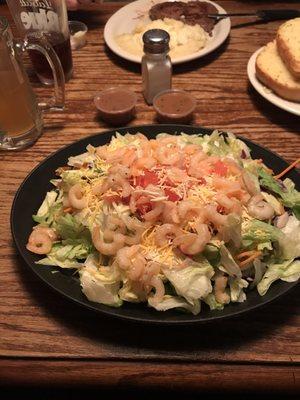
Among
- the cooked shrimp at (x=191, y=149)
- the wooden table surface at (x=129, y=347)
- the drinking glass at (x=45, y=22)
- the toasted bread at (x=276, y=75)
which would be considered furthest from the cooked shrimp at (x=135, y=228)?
the drinking glass at (x=45, y=22)

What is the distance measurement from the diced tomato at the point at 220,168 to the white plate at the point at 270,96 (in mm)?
549

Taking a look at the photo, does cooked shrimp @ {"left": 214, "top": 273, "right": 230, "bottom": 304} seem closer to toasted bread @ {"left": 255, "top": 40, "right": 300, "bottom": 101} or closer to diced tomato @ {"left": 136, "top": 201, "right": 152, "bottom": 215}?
diced tomato @ {"left": 136, "top": 201, "right": 152, "bottom": 215}

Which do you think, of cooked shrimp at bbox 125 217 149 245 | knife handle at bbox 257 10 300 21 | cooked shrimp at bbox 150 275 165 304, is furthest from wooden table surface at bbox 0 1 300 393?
knife handle at bbox 257 10 300 21

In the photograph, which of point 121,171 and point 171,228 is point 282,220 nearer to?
point 171,228

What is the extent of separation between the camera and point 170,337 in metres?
1.12

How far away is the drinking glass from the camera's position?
184 cm

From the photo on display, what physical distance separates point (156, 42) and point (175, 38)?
41 cm

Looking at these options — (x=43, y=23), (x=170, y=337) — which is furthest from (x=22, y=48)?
(x=170, y=337)

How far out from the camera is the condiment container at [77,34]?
7.09 feet

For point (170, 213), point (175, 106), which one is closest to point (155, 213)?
point (170, 213)

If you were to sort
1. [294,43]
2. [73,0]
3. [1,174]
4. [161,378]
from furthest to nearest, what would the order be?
[73,0], [294,43], [1,174], [161,378]

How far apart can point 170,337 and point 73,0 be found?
5.86 ft

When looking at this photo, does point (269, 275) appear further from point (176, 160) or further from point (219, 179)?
point (176, 160)

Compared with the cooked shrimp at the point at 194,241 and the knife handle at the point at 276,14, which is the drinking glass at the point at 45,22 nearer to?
the knife handle at the point at 276,14
